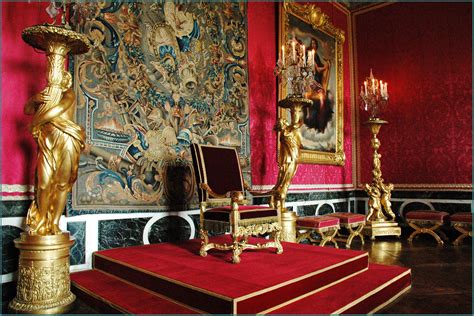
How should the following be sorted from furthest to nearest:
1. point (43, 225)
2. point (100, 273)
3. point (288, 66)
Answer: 1. point (288, 66)
2. point (100, 273)
3. point (43, 225)

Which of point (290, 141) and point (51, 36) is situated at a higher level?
point (51, 36)

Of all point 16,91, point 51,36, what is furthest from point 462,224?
point 16,91

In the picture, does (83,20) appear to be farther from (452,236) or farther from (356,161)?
(452,236)

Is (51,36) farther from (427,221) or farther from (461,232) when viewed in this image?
(461,232)

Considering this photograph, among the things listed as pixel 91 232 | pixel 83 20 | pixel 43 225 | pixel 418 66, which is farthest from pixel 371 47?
pixel 43 225

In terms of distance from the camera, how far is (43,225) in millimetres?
2652

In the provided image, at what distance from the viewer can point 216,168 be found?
3.87 meters

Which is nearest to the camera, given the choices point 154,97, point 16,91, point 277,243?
point 16,91

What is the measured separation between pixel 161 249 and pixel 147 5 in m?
2.77

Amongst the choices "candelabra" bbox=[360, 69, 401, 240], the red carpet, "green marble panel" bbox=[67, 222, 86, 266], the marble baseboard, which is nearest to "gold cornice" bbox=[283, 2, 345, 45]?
"candelabra" bbox=[360, 69, 401, 240]

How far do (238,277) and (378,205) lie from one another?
4244mm

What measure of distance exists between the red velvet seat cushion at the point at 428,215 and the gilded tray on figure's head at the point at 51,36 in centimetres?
536

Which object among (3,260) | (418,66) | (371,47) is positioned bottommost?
(3,260)

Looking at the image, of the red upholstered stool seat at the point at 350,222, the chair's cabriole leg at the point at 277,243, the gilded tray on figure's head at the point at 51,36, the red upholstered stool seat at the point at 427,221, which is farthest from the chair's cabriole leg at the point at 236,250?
the red upholstered stool seat at the point at 427,221
